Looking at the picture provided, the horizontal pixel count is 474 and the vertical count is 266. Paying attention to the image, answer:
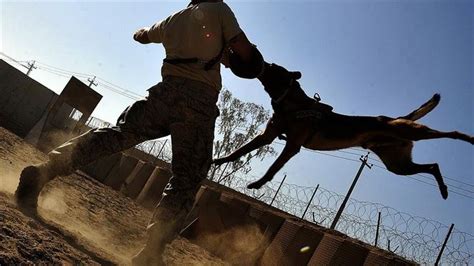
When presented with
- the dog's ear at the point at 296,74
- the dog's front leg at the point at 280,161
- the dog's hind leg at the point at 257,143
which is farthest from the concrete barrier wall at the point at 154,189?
the dog's ear at the point at 296,74

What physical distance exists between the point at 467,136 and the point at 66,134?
673cm

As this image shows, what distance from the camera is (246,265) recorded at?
427 cm

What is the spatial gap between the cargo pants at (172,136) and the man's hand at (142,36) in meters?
0.59

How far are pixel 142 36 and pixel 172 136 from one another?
1045 mm

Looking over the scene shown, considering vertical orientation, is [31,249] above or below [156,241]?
below

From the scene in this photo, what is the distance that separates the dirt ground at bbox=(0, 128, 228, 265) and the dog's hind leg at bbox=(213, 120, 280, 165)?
1.01 m

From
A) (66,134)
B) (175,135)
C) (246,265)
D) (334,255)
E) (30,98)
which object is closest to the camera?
(175,135)

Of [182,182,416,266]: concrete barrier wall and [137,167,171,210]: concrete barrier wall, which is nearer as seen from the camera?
[182,182,416,266]: concrete barrier wall

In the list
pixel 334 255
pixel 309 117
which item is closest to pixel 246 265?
pixel 334 255

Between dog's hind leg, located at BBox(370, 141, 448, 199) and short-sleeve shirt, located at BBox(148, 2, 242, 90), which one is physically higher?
dog's hind leg, located at BBox(370, 141, 448, 199)

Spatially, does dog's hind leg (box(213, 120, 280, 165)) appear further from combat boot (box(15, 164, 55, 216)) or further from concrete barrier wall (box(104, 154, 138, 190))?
concrete barrier wall (box(104, 154, 138, 190))

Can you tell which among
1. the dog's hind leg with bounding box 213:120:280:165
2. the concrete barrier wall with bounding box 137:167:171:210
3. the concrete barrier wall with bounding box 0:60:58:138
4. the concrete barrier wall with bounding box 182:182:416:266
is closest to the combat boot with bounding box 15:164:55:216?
the dog's hind leg with bounding box 213:120:280:165

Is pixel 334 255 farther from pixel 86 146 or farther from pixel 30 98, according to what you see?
pixel 30 98

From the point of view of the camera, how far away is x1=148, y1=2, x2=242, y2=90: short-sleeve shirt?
107 inches
